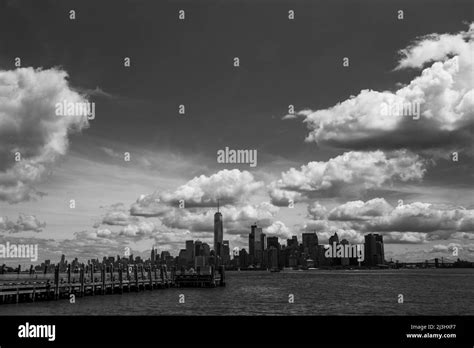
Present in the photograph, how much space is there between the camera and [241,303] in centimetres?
7356

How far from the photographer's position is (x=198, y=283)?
363ft

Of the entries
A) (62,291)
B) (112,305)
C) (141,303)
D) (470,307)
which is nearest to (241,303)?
(141,303)
